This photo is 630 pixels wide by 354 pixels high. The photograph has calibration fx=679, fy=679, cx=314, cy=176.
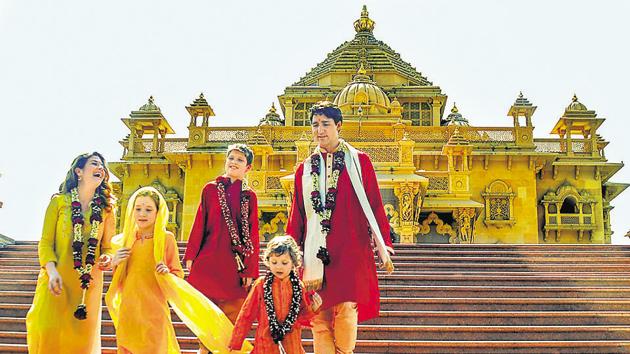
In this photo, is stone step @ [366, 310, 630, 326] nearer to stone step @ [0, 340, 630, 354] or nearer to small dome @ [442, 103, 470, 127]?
stone step @ [0, 340, 630, 354]

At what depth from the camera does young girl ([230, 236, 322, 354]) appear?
4.35m

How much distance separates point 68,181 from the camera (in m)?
5.05

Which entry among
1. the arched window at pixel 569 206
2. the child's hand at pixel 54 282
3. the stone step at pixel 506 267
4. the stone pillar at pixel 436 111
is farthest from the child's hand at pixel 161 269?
the stone pillar at pixel 436 111

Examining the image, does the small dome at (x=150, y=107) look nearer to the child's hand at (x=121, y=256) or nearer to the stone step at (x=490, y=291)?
the stone step at (x=490, y=291)

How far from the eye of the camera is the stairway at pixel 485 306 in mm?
6613

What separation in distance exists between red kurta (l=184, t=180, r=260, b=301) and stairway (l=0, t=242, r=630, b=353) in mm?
1510

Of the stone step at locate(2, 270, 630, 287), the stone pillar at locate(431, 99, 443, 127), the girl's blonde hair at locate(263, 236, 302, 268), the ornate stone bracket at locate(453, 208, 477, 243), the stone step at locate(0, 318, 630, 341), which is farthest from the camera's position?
the stone pillar at locate(431, 99, 443, 127)

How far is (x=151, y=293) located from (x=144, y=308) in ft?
0.39

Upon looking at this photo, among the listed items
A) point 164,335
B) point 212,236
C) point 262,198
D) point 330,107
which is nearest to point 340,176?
point 330,107

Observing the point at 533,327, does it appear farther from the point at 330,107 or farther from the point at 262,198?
the point at 262,198

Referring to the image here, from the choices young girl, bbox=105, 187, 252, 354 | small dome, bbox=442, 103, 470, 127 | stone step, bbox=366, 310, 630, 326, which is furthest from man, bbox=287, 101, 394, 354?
small dome, bbox=442, 103, 470, 127

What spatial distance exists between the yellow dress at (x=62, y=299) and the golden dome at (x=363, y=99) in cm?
1850

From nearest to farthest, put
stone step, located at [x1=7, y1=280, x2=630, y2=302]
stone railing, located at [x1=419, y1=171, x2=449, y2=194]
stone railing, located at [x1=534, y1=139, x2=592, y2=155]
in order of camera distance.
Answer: stone step, located at [x1=7, y1=280, x2=630, y2=302], stone railing, located at [x1=419, y1=171, x2=449, y2=194], stone railing, located at [x1=534, y1=139, x2=592, y2=155]

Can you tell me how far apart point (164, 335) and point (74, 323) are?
63 cm
